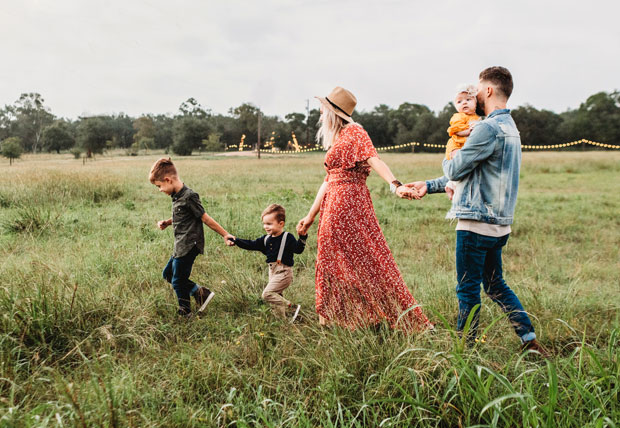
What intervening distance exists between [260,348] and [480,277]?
174cm

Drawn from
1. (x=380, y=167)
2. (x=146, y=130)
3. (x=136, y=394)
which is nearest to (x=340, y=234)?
(x=380, y=167)

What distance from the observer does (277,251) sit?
151 inches

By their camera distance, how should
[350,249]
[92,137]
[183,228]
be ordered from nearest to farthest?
[350,249] → [183,228] → [92,137]

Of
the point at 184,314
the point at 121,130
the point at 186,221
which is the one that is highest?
the point at 121,130

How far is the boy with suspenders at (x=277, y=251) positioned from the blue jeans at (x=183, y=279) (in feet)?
1.68

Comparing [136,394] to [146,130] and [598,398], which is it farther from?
[146,130]

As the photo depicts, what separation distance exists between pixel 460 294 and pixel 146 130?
8572 centimetres

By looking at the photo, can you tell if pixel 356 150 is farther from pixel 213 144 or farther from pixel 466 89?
pixel 213 144

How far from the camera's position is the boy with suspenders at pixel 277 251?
12.4 feet

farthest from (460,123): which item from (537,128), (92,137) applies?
(537,128)

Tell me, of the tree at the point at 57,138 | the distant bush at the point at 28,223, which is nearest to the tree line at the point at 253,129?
the tree at the point at 57,138

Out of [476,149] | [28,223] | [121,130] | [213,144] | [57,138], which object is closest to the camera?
[476,149]

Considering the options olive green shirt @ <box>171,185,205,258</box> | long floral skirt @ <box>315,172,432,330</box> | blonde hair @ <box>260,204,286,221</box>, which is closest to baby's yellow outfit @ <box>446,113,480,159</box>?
long floral skirt @ <box>315,172,432,330</box>

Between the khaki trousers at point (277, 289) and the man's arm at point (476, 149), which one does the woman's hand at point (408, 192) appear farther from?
the khaki trousers at point (277, 289)
